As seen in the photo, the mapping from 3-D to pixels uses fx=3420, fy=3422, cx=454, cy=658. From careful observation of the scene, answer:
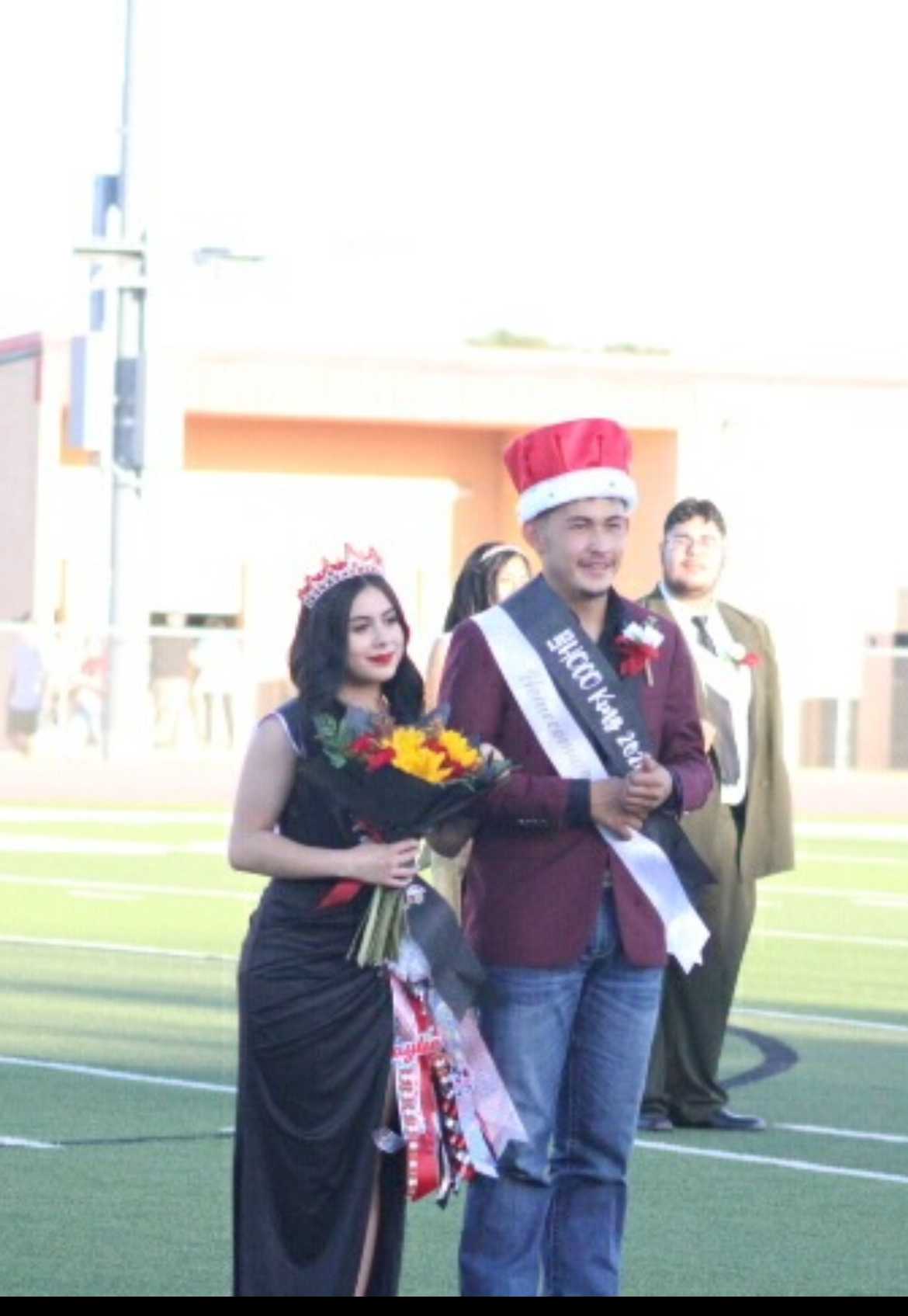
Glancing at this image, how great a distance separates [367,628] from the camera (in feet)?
24.0

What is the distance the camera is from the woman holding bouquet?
7141mm

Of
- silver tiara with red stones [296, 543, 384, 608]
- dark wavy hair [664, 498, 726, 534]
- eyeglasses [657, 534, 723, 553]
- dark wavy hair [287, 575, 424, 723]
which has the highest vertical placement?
dark wavy hair [664, 498, 726, 534]

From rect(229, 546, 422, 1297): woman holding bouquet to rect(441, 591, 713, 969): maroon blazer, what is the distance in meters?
0.24

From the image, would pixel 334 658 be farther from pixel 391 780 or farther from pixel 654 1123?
pixel 654 1123

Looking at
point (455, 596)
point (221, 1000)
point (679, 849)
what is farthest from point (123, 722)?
point (679, 849)

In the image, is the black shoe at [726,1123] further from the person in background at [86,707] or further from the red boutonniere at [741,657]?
the person in background at [86,707]

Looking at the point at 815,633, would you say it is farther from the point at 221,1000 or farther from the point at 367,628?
the point at 367,628

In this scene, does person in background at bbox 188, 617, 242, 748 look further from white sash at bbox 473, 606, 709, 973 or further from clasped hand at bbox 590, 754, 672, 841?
clasped hand at bbox 590, 754, 672, 841

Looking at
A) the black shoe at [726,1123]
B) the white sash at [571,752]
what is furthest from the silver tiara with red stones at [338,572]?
the black shoe at [726,1123]

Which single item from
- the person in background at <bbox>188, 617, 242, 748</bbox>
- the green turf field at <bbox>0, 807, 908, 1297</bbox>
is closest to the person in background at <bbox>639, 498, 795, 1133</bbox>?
the green turf field at <bbox>0, 807, 908, 1297</bbox>

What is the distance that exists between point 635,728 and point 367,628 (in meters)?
0.62

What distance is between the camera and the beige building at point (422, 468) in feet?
162

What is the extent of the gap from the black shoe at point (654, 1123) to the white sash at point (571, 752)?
13.1 ft

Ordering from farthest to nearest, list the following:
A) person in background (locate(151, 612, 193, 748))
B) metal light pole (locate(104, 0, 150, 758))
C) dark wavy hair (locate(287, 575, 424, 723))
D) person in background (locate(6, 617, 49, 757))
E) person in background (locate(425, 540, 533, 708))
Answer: person in background (locate(151, 612, 193, 748)) → person in background (locate(6, 617, 49, 757)) → metal light pole (locate(104, 0, 150, 758)) → person in background (locate(425, 540, 533, 708)) → dark wavy hair (locate(287, 575, 424, 723))
